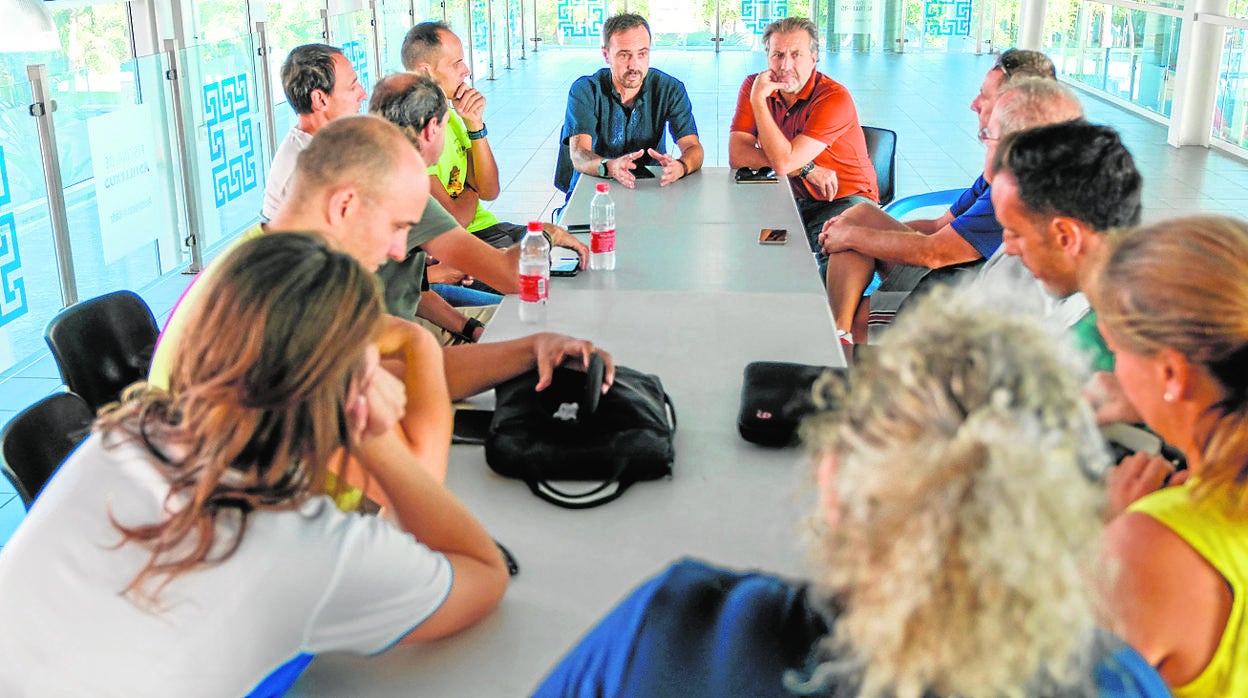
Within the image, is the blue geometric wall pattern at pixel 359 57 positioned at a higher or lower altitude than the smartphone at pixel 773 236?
higher

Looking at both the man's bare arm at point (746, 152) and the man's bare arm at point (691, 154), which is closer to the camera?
the man's bare arm at point (691, 154)

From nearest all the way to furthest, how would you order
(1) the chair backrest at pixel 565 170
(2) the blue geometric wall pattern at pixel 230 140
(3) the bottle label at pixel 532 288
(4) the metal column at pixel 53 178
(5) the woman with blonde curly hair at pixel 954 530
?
(5) the woman with blonde curly hair at pixel 954 530, (3) the bottle label at pixel 532 288, (4) the metal column at pixel 53 178, (1) the chair backrest at pixel 565 170, (2) the blue geometric wall pattern at pixel 230 140

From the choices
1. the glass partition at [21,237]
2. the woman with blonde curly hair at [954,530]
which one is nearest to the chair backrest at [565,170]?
the glass partition at [21,237]

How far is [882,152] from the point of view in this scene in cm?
506

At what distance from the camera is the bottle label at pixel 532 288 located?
2.91 m

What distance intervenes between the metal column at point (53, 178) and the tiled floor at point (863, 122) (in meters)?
0.40

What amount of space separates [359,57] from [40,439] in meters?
6.43

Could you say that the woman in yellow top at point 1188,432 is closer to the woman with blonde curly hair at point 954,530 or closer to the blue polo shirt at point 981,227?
the woman with blonde curly hair at point 954,530

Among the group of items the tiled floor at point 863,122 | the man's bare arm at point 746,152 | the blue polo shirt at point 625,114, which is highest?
the blue polo shirt at point 625,114

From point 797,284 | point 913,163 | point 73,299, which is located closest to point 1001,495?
point 797,284

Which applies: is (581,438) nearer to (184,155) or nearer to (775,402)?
(775,402)

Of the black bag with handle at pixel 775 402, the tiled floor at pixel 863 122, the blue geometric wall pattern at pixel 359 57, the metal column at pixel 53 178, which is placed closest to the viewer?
the black bag with handle at pixel 775 402

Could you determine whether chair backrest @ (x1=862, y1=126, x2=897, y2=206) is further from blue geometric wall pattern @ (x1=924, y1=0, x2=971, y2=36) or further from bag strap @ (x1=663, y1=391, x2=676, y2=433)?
blue geometric wall pattern @ (x1=924, y1=0, x2=971, y2=36)

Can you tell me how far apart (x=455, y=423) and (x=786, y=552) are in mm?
786
